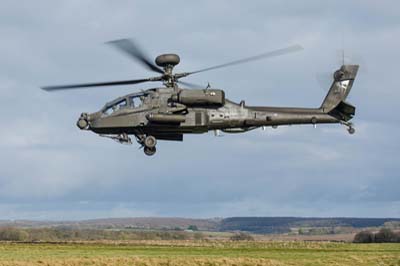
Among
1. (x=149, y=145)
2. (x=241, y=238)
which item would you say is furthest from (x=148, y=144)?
(x=241, y=238)

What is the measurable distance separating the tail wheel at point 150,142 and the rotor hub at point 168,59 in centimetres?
471

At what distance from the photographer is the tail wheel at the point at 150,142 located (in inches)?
1778

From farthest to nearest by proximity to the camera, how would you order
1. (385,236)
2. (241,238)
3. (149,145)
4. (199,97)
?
(241,238)
(385,236)
(149,145)
(199,97)

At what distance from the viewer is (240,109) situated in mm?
46062

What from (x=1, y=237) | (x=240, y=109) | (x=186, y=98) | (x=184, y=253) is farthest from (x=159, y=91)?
(x=1, y=237)

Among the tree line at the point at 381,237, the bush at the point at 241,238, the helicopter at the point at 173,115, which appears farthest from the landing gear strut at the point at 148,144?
the tree line at the point at 381,237

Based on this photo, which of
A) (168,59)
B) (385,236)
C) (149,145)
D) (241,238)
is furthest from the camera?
(241,238)

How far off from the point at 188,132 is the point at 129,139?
11.7ft

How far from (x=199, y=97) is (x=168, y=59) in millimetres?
3391

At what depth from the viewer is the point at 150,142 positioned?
4519cm

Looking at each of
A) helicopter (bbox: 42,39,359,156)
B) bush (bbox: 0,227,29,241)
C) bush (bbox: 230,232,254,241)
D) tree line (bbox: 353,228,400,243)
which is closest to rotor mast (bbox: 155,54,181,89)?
helicopter (bbox: 42,39,359,156)

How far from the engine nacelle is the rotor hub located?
2330mm

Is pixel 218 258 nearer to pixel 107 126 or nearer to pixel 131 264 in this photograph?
pixel 131 264

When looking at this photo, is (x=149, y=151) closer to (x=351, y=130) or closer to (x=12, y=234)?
(x=351, y=130)
